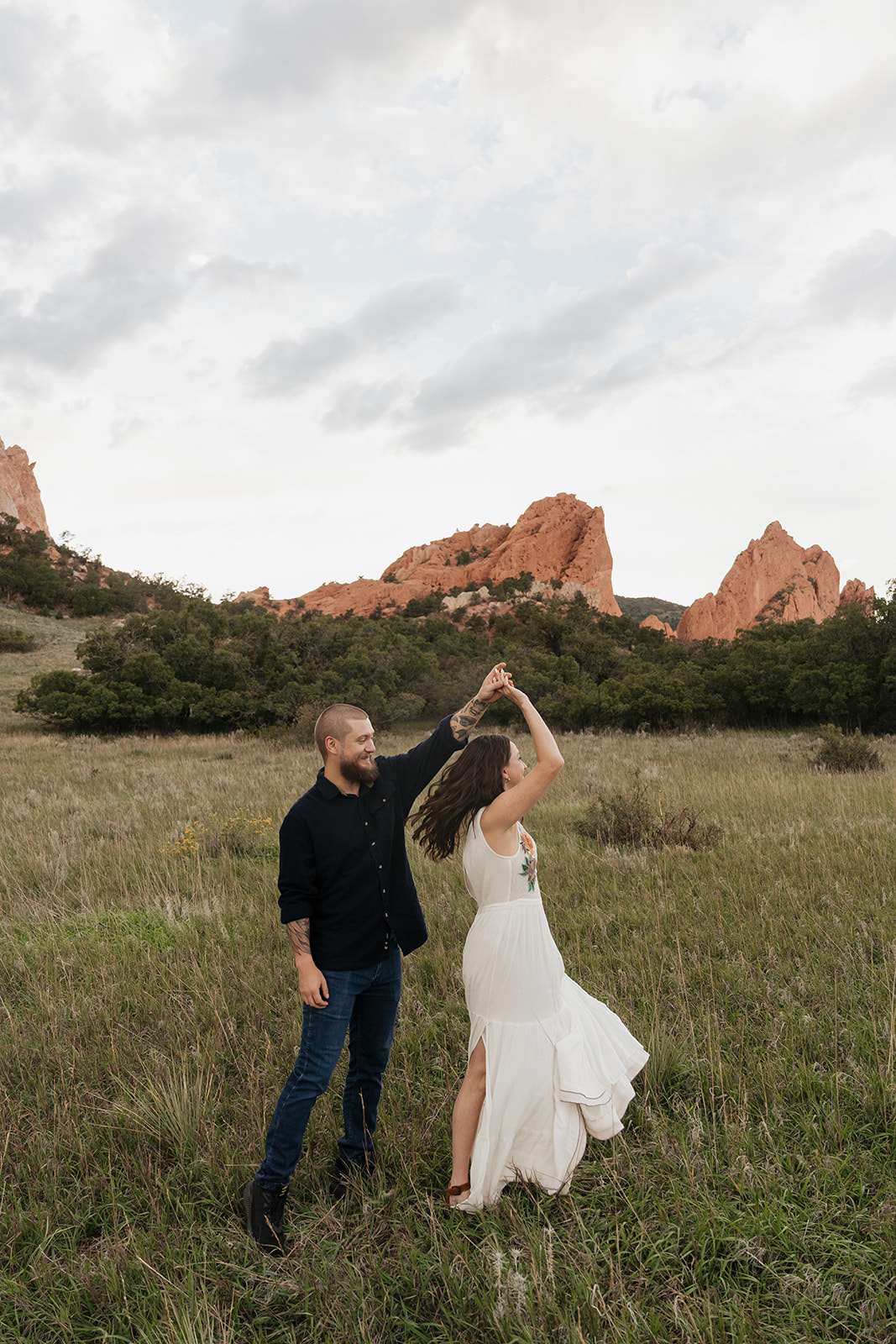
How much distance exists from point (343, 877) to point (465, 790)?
56 centimetres

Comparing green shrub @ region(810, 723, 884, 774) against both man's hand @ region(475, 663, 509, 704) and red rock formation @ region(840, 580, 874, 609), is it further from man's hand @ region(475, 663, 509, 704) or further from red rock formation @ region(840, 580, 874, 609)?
red rock formation @ region(840, 580, 874, 609)

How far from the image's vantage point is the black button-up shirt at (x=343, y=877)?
2.49m

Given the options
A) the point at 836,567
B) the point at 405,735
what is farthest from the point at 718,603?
the point at 405,735

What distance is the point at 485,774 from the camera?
259 centimetres

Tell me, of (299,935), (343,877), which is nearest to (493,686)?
(343,877)

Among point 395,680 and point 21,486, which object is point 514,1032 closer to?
point 395,680

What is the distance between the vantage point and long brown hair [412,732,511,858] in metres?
2.59

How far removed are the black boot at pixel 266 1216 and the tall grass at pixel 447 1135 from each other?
0.05m

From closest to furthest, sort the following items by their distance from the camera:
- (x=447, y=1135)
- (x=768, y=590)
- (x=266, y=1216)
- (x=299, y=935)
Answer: (x=266, y=1216) < (x=299, y=935) < (x=447, y=1135) < (x=768, y=590)

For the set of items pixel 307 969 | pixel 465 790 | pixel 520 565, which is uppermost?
pixel 520 565

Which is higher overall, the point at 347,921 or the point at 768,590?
the point at 768,590

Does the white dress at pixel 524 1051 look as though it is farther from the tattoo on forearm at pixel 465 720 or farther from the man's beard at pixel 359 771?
the man's beard at pixel 359 771

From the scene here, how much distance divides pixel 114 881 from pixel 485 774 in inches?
217

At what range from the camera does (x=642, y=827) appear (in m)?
7.56
